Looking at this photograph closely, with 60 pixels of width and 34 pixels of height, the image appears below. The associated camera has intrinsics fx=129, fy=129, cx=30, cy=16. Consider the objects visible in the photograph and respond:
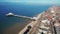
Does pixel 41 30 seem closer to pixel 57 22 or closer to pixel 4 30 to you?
pixel 57 22

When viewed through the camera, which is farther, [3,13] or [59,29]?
[3,13]

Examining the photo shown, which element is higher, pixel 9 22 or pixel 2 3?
pixel 2 3

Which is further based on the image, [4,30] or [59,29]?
[4,30]

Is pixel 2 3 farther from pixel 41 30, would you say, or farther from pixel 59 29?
pixel 59 29

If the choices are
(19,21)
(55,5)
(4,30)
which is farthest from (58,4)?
(4,30)

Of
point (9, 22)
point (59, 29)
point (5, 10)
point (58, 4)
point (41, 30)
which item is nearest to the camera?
point (59, 29)

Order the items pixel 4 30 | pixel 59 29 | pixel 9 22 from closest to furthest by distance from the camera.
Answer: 1. pixel 59 29
2. pixel 4 30
3. pixel 9 22

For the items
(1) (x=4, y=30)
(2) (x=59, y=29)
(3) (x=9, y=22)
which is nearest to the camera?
(2) (x=59, y=29)

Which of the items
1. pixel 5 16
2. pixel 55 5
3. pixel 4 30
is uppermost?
pixel 55 5

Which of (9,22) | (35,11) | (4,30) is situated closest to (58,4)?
(35,11)
